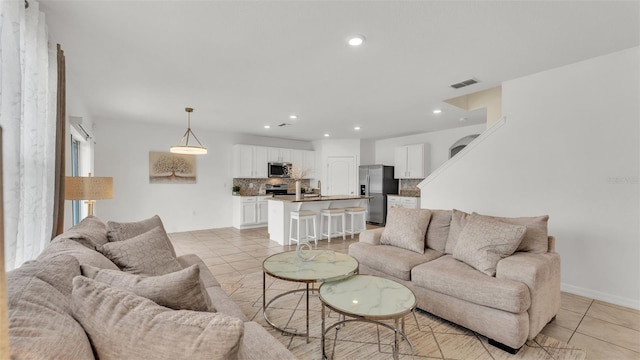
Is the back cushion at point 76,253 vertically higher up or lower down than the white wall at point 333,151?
lower down

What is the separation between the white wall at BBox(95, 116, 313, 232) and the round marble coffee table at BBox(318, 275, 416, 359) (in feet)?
18.4

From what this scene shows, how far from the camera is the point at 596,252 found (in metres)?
3.04

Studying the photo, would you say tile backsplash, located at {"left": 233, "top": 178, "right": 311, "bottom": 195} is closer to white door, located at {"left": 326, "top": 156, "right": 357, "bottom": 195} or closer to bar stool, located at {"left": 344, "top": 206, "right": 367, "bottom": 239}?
white door, located at {"left": 326, "top": 156, "right": 357, "bottom": 195}

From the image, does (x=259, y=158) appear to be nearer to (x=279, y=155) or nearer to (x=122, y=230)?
(x=279, y=155)

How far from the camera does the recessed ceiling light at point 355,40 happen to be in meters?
2.47

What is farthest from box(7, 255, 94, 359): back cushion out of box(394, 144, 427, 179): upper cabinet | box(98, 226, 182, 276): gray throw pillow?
box(394, 144, 427, 179): upper cabinet

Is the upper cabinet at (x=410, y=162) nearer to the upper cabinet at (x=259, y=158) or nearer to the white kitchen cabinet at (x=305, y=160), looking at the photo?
the white kitchen cabinet at (x=305, y=160)

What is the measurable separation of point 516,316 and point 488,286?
0.82 ft

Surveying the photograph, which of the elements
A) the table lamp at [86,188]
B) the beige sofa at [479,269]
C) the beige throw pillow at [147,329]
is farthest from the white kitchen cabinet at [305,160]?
the beige throw pillow at [147,329]

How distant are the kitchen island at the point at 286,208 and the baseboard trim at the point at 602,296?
147 inches

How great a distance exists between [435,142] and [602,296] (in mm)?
4641

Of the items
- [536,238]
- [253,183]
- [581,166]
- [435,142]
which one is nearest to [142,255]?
[536,238]

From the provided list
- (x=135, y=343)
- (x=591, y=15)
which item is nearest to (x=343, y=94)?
(x=591, y=15)

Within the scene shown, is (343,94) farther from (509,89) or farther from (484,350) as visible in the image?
(484,350)
